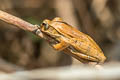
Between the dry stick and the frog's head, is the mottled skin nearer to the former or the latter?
the frog's head

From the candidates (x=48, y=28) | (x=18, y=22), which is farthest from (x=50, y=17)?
(x=18, y=22)

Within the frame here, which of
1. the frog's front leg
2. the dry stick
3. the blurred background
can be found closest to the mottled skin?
the frog's front leg

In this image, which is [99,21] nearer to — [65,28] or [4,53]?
[4,53]

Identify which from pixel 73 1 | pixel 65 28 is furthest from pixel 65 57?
pixel 65 28

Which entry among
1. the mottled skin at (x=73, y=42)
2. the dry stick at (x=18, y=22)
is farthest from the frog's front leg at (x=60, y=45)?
the dry stick at (x=18, y=22)

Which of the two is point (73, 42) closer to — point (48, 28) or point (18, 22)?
point (48, 28)
